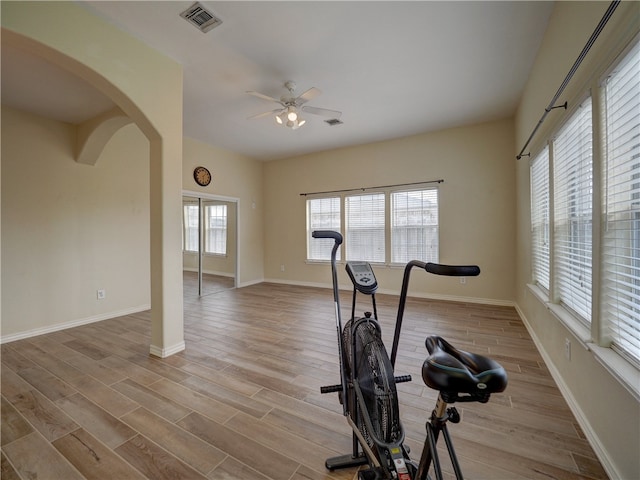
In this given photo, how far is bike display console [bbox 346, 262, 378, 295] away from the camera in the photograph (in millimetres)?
1280

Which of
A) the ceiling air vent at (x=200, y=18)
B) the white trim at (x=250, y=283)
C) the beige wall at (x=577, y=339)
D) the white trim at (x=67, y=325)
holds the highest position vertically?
the ceiling air vent at (x=200, y=18)

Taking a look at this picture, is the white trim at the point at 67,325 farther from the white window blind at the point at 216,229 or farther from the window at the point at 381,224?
the window at the point at 381,224

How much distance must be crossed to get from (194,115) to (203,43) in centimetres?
174

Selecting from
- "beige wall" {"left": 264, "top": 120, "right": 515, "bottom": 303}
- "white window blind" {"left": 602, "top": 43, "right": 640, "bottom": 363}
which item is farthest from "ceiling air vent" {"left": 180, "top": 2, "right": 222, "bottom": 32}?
"beige wall" {"left": 264, "top": 120, "right": 515, "bottom": 303}

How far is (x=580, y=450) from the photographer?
1.47m

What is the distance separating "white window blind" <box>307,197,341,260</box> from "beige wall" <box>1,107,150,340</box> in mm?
3171

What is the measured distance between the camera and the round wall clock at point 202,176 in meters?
5.09

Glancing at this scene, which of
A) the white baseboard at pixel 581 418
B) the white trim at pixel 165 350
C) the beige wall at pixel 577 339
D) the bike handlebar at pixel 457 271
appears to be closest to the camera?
the bike handlebar at pixel 457 271

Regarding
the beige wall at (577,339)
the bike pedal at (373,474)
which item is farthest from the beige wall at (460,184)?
the bike pedal at (373,474)

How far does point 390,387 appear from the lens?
42.7 inches

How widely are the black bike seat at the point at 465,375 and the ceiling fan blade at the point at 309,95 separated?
2.66 metres

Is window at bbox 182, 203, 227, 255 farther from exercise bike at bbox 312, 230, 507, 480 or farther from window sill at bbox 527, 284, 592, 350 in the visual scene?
window sill at bbox 527, 284, 592, 350

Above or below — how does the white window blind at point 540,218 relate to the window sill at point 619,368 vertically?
above

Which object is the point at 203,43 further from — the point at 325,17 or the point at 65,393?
the point at 65,393
